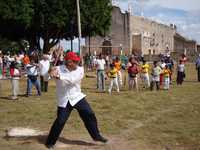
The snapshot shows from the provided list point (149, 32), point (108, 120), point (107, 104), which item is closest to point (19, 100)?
point (107, 104)

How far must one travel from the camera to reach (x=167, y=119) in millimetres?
12477

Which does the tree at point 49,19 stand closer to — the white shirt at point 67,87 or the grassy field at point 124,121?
the grassy field at point 124,121

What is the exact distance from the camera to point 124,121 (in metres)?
12.1

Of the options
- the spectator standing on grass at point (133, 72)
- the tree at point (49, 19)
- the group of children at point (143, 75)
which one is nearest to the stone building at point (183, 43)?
the tree at point (49, 19)

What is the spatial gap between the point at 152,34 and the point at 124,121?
6033 cm

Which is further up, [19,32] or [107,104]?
[19,32]

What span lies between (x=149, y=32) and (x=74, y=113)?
57.9 m

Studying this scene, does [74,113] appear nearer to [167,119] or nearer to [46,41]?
[167,119]

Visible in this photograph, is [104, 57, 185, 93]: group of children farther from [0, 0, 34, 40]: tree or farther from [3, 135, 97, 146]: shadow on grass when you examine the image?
[0, 0, 34, 40]: tree

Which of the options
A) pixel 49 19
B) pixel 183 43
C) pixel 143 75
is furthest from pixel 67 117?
pixel 183 43

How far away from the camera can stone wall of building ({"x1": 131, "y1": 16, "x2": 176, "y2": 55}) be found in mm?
65188

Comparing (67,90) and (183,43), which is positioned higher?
(183,43)

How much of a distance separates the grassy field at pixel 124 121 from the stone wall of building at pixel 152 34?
46.4m

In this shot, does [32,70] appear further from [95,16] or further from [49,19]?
[95,16]
